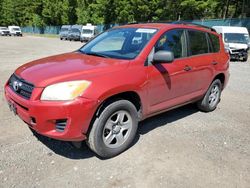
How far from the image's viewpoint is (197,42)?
5.30 meters

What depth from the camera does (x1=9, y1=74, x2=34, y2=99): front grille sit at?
11.6 feet

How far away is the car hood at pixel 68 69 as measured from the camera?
3506 mm

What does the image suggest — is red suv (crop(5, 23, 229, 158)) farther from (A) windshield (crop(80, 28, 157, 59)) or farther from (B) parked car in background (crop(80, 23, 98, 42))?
(B) parked car in background (crop(80, 23, 98, 42))

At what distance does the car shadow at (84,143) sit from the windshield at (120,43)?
4.60 feet

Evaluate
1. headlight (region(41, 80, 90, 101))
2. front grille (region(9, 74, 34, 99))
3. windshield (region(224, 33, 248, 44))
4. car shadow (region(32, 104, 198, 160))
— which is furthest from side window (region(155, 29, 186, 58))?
→ windshield (region(224, 33, 248, 44))

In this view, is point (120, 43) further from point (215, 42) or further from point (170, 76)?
point (215, 42)

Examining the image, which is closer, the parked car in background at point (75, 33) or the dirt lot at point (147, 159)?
the dirt lot at point (147, 159)

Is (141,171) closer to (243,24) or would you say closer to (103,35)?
(103,35)

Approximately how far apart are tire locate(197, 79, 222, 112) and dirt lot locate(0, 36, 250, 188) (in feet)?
1.84

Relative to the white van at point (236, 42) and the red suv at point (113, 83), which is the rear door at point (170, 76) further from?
the white van at point (236, 42)

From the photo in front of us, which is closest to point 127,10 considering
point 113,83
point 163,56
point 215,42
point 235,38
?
point 235,38

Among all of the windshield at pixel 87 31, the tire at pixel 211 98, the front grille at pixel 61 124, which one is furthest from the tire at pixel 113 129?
the windshield at pixel 87 31

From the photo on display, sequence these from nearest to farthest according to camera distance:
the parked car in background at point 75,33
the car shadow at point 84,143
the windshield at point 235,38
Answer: the car shadow at point 84,143 → the windshield at point 235,38 → the parked car in background at point 75,33

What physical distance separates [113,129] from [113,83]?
0.71 metres
